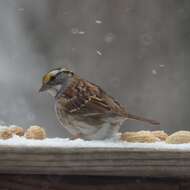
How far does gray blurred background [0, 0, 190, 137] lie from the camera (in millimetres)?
7188

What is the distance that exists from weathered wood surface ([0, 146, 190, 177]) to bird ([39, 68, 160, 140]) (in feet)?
1.37

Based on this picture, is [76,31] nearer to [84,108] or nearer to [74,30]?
[74,30]

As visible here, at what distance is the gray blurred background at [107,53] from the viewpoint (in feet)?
23.6

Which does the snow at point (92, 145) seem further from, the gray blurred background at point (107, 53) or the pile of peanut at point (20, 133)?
the gray blurred background at point (107, 53)

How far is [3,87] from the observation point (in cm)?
762

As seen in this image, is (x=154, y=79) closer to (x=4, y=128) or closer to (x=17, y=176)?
(x=4, y=128)

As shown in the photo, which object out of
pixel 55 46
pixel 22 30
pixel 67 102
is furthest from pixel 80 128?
pixel 22 30

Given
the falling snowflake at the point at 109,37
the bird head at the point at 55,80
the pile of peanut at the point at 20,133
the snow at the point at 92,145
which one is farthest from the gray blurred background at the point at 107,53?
the snow at the point at 92,145

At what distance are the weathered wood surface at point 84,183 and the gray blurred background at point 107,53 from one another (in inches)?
182

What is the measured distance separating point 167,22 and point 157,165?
5554 mm

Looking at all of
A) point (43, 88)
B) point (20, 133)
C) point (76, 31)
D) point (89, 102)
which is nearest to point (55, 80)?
point (43, 88)

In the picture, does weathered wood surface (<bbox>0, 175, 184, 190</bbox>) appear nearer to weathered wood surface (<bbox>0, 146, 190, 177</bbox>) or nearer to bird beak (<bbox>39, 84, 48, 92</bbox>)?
weathered wood surface (<bbox>0, 146, 190, 177</bbox>)

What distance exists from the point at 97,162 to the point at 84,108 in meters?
Result: 0.76

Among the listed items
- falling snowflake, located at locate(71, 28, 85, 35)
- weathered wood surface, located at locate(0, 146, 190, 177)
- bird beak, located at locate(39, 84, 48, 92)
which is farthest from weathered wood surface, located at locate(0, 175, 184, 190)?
falling snowflake, located at locate(71, 28, 85, 35)
